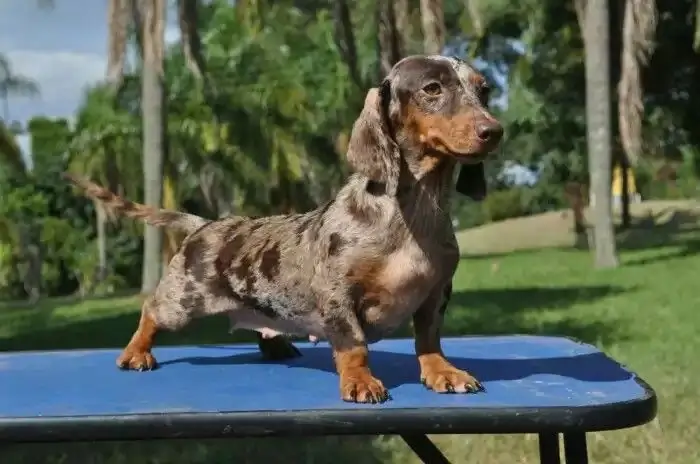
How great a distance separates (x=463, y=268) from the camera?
18.8 meters

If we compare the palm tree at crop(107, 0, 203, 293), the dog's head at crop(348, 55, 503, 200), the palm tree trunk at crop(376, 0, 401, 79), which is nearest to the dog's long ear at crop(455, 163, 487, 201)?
the dog's head at crop(348, 55, 503, 200)

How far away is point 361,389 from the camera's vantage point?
2.63 m

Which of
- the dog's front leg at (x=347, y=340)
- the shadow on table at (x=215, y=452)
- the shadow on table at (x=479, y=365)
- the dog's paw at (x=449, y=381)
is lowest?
the shadow on table at (x=215, y=452)

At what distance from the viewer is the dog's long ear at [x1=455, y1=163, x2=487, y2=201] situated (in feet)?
9.52

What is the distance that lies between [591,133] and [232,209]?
1351cm

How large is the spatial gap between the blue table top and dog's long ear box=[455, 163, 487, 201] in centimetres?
57

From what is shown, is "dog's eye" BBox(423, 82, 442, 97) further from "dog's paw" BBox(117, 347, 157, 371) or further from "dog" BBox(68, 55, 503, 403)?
"dog's paw" BBox(117, 347, 157, 371)

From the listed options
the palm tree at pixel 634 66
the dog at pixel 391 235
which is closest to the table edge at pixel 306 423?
the dog at pixel 391 235

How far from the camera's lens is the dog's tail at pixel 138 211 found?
3.42m

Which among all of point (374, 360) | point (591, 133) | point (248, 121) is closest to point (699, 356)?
point (374, 360)

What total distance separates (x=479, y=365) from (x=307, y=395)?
0.79 meters

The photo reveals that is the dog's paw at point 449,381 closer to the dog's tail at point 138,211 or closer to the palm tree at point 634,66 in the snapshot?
the dog's tail at point 138,211

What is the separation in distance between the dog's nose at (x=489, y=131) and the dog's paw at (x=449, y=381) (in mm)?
705

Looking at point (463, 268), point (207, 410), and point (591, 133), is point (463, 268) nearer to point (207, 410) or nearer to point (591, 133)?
point (591, 133)
